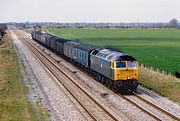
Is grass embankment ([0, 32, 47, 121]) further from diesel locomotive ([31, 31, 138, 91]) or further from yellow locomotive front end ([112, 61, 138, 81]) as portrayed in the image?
yellow locomotive front end ([112, 61, 138, 81])

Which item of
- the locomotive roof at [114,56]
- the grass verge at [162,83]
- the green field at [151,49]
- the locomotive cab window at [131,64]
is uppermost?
the locomotive roof at [114,56]

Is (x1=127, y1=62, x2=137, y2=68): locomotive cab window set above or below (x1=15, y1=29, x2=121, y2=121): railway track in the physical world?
above

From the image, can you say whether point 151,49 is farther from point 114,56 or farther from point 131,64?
point 131,64

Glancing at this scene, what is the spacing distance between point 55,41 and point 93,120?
5155 centimetres

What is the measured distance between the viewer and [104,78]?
3669 centimetres

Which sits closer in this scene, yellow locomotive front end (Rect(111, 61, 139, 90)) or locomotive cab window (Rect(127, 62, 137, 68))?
yellow locomotive front end (Rect(111, 61, 139, 90))

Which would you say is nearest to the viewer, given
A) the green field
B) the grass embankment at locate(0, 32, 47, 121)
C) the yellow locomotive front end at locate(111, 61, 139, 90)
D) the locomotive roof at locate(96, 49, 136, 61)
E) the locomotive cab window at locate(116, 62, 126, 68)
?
the grass embankment at locate(0, 32, 47, 121)

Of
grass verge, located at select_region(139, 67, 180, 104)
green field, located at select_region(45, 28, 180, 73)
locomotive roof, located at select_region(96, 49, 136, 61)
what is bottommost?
green field, located at select_region(45, 28, 180, 73)

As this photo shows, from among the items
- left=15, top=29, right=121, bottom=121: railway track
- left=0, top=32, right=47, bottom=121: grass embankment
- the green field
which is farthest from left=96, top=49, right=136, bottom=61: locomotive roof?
the green field

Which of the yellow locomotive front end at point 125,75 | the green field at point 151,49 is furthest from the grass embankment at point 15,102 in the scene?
the green field at point 151,49

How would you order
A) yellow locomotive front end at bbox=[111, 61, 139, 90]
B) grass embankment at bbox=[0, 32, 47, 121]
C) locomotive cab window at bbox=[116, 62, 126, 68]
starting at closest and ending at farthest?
grass embankment at bbox=[0, 32, 47, 121], yellow locomotive front end at bbox=[111, 61, 139, 90], locomotive cab window at bbox=[116, 62, 126, 68]

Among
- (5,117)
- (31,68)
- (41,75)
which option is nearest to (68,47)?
(31,68)

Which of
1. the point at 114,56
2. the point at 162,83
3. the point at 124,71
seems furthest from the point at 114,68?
the point at 162,83

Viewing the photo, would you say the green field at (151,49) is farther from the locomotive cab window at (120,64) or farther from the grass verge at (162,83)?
the locomotive cab window at (120,64)
